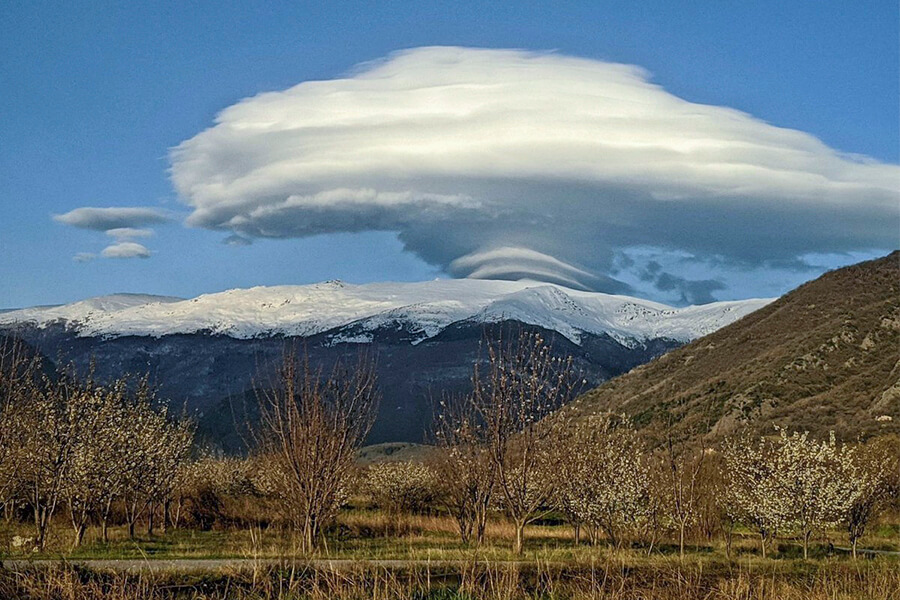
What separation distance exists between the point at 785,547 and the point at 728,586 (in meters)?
27.8

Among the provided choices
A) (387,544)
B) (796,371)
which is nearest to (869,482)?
(387,544)

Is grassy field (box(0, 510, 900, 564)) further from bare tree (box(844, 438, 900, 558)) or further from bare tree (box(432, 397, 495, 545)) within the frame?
bare tree (box(844, 438, 900, 558))

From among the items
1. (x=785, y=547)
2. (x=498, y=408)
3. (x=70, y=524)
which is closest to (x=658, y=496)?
(x=498, y=408)

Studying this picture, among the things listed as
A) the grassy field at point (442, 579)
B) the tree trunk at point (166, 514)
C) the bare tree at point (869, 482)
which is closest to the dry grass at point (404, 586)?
the grassy field at point (442, 579)

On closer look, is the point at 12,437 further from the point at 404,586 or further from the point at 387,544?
the point at 404,586

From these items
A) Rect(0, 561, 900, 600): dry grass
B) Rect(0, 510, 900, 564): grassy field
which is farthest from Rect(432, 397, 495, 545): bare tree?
Rect(0, 561, 900, 600): dry grass

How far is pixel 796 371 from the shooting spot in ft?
308

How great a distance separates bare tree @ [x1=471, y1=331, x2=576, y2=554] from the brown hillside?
1187 inches

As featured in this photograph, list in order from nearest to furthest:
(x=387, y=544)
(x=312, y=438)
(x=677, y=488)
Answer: (x=312, y=438)
(x=387, y=544)
(x=677, y=488)

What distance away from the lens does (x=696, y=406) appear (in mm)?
96562

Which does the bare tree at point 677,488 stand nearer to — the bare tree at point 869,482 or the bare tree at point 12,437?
the bare tree at point 869,482

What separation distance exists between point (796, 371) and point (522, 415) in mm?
69094

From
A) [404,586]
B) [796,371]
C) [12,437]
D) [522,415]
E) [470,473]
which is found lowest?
[404,586]

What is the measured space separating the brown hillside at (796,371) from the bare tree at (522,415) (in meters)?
30.1
